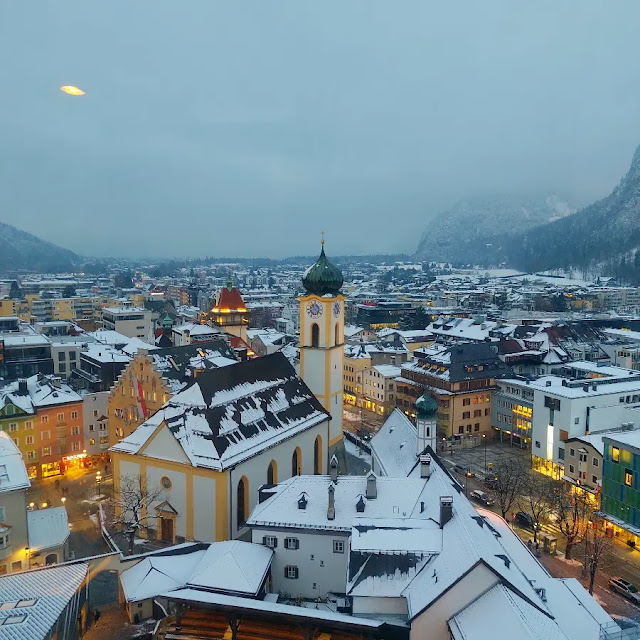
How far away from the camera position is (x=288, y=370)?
162 feet

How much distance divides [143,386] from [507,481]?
29.8 metres

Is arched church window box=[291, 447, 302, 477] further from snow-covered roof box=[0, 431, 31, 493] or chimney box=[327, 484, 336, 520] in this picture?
snow-covered roof box=[0, 431, 31, 493]

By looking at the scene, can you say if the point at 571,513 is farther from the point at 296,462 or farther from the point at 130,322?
the point at 130,322

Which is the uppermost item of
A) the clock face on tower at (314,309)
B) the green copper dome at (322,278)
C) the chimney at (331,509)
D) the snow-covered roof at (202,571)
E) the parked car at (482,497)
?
the green copper dome at (322,278)

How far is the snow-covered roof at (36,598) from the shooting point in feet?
73.7

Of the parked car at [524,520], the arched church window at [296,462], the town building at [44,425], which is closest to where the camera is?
the parked car at [524,520]

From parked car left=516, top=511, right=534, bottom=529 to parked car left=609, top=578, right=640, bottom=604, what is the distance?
8107 mm

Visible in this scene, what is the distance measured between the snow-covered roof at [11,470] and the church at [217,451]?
20.1 ft

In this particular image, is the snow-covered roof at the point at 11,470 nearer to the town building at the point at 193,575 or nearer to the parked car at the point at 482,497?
the town building at the point at 193,575

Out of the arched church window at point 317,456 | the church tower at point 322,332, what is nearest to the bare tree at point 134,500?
the arched church window at point 317,456

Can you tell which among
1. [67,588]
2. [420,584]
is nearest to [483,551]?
[420,584]

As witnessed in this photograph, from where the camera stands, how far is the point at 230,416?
1601 inches

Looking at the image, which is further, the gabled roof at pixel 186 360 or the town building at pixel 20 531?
the gabled roof at pixel 186 360

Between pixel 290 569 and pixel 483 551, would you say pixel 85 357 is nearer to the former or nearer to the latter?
pixel 290 569
